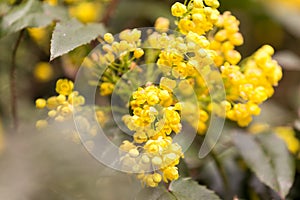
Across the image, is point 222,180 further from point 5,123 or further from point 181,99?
point 5,123

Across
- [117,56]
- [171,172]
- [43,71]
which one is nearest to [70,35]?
[117,56]

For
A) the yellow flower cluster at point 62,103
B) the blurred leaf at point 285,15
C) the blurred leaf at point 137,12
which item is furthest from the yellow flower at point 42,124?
the blurred leaf at point 285,15

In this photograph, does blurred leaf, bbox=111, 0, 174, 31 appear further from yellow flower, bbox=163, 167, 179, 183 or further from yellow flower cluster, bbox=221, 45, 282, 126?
yellow flower, bbox=163, 167, 179, 183

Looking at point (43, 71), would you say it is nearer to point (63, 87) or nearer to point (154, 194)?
point (63, 87)

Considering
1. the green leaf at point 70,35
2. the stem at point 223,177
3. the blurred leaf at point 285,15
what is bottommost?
the blurred leaf at point 285,15

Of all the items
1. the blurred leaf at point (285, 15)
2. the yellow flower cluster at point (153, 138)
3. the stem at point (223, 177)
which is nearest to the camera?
the yellow flower cluster at point (153, 138)

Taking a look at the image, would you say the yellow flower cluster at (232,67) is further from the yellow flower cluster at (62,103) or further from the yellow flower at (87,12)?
the yellow flower at (87,12)

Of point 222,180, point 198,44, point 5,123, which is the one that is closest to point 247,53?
point 222,180
